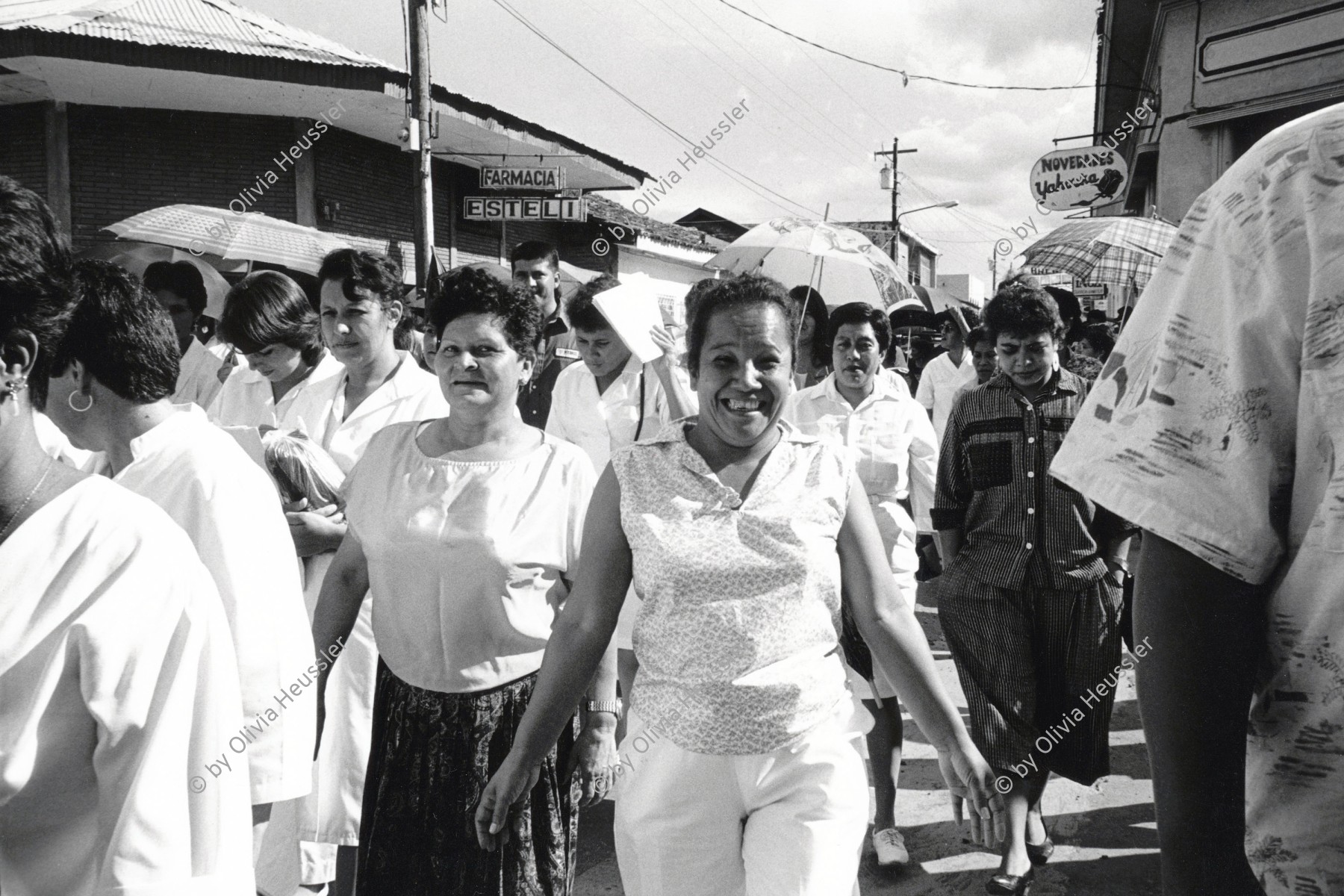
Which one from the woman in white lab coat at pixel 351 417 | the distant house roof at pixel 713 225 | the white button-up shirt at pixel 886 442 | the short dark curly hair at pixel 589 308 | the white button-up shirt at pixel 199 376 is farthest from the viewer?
→ the distant house roof at pixel 713 225

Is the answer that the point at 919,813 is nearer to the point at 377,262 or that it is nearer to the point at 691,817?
the point at 691,817

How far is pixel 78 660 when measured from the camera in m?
1.25

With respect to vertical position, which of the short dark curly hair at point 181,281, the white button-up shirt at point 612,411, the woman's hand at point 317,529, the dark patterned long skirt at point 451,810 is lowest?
the dark patterned long skirt at point 451,810

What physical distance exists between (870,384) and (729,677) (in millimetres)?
2740

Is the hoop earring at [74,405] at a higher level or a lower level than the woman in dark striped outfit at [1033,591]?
higher

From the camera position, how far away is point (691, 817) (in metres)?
2.39

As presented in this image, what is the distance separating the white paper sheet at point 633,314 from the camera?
458 cm

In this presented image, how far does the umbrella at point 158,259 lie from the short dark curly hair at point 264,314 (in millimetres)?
1333

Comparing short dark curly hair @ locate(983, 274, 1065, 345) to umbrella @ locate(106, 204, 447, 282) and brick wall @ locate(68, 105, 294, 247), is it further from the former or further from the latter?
brick wall @ locate(68, 105, 294, 247)

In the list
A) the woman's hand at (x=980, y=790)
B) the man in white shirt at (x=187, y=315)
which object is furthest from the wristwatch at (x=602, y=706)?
the man in white shirt at (x=187, y=315)

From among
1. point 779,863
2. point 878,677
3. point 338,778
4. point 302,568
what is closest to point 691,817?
point 779,863

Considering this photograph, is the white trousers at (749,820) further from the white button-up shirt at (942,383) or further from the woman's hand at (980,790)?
the white button-up shirt at (942,383)

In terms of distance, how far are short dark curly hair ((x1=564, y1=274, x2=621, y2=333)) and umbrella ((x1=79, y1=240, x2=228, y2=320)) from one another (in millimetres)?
1676

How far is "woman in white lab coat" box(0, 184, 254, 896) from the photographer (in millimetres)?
1240
